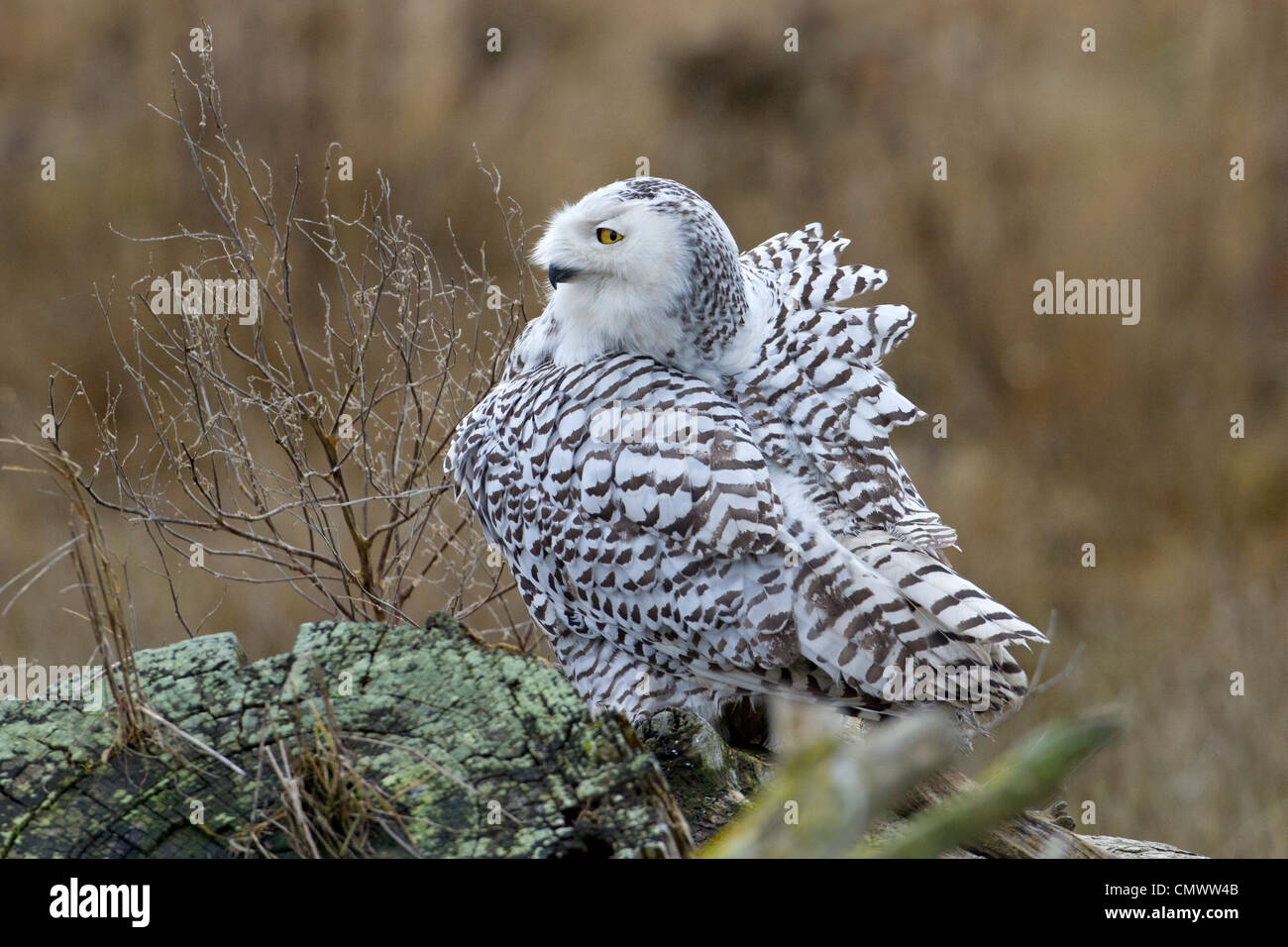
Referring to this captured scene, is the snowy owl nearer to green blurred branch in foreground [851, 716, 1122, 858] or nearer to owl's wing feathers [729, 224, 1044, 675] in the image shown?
owl's wing feathers [729, 224, 1044, 675]

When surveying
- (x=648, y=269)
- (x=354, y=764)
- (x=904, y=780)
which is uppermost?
(x=648, y=269)

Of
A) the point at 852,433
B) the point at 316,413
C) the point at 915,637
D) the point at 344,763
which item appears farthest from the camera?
the point at 316,413

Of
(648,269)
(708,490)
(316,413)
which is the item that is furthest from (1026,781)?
(316,413)

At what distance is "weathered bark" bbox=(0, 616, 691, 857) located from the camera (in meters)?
2.16

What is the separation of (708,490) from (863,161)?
20.6 ft

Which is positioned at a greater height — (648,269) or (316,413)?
(648,269)

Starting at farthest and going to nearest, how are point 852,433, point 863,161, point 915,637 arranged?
point 863,161
point 852,433
point 915,637

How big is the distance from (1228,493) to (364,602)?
23.4 ft

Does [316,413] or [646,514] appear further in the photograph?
[316,413]

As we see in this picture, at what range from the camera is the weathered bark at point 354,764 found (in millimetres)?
2158

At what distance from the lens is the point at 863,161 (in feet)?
28.9

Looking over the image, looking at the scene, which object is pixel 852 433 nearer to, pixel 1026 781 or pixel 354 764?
pixel 354 764

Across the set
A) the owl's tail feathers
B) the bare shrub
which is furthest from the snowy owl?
the bare shrub

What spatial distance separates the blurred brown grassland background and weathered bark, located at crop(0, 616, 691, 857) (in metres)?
6.34
